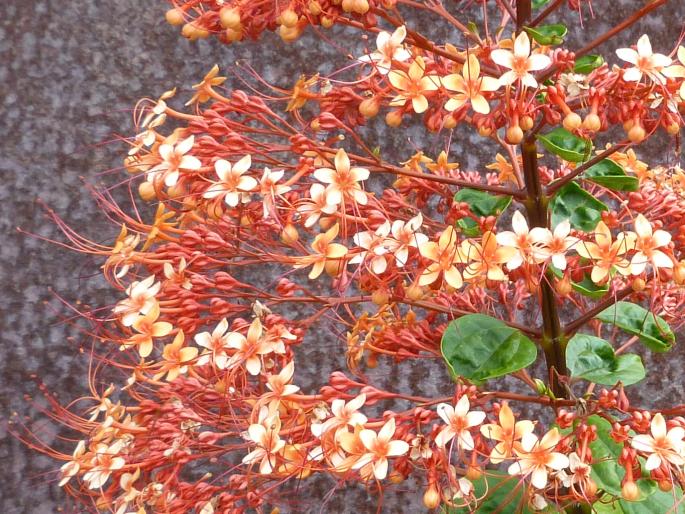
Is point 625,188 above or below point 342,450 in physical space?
above

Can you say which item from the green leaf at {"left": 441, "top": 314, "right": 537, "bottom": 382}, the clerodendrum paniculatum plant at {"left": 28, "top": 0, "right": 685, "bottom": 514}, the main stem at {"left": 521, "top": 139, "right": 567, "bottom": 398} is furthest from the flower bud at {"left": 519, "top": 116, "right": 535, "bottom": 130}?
the green leaf at {"left": 441, "top": 314, "right": 537, "bottom": 382}

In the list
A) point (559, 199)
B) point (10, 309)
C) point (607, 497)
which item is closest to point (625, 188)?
point (559, 199)

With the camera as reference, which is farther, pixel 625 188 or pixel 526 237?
pixel 625 188

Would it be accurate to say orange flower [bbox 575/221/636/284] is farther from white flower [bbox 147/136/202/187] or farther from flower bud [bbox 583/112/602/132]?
white flower [bbox 147/136/202/187]

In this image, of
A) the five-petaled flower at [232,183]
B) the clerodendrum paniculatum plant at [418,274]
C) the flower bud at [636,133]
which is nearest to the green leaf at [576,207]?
the clerodendrum paniculatum plant at [418,274]

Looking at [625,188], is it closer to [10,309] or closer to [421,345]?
[421,345]

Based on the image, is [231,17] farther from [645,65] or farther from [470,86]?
[645,65]
